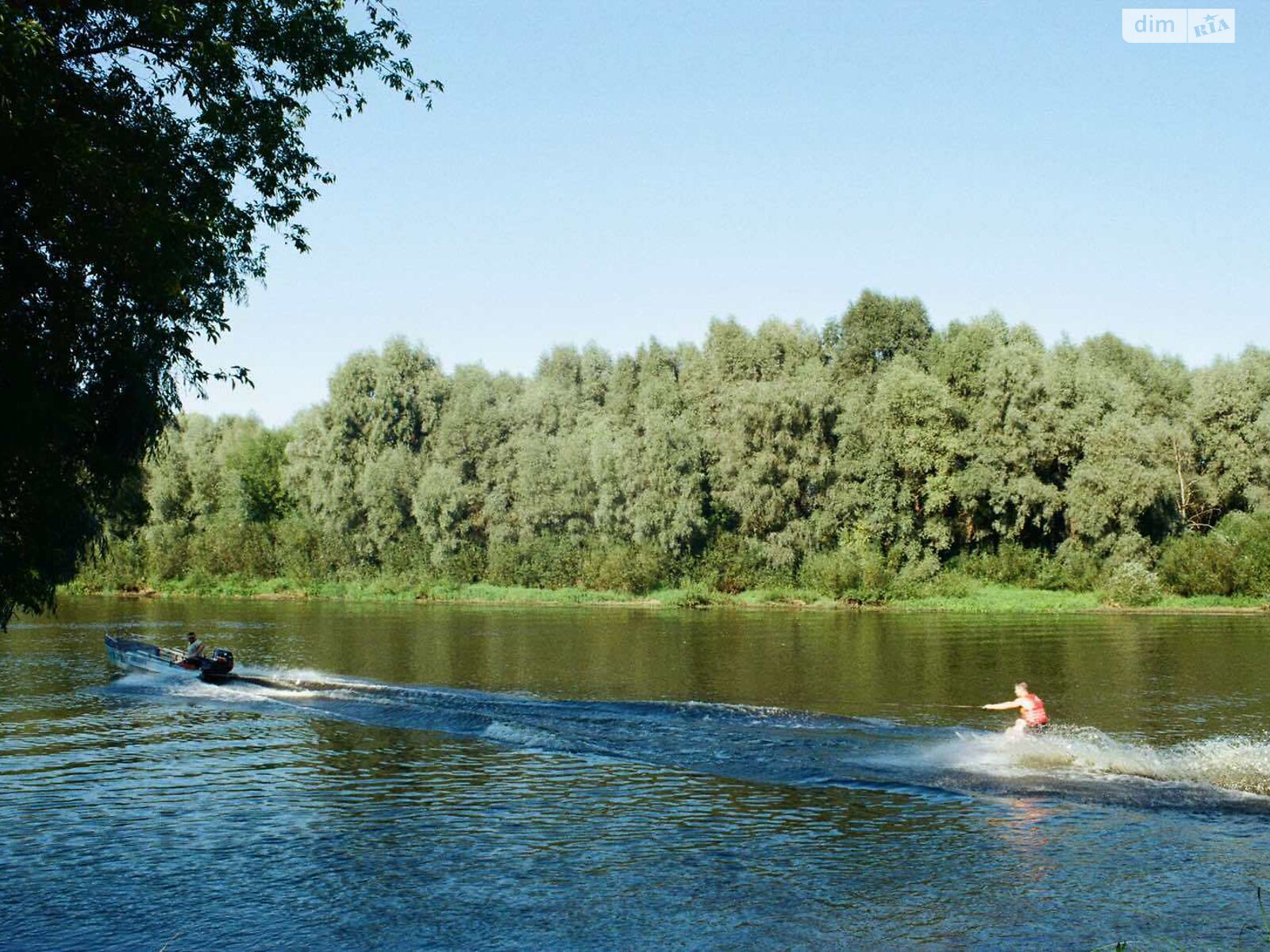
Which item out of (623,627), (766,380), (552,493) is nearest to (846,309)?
(766,380)

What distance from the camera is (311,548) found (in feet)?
286

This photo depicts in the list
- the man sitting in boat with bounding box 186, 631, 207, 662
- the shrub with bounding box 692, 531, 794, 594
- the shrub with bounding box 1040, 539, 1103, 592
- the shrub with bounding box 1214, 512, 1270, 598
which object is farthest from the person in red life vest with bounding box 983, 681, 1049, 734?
the shrub with bounding box 692, 531, 794, 594

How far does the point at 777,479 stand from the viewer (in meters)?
71.8

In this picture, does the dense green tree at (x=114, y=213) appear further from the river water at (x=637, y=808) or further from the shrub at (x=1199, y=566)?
the shrub at (x=1199, y=566)

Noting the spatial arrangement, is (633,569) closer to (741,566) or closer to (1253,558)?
(741,566)

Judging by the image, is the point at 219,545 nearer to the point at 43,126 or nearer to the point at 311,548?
the point at 311,548

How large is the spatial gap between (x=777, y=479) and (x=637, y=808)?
54.1 m

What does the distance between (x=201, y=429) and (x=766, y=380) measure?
51195mm

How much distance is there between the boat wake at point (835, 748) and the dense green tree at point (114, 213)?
12210mm

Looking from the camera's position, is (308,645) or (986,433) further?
(986,433)

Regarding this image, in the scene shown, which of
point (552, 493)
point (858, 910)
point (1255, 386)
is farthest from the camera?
point (552, 493)

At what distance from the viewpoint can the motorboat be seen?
1346 inches

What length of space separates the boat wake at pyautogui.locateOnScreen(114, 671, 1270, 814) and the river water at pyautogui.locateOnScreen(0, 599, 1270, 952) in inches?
3.8

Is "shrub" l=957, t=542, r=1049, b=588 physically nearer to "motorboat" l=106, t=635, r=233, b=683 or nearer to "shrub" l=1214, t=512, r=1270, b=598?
"shrub" l=1214, t=512, r=1270, b=598
